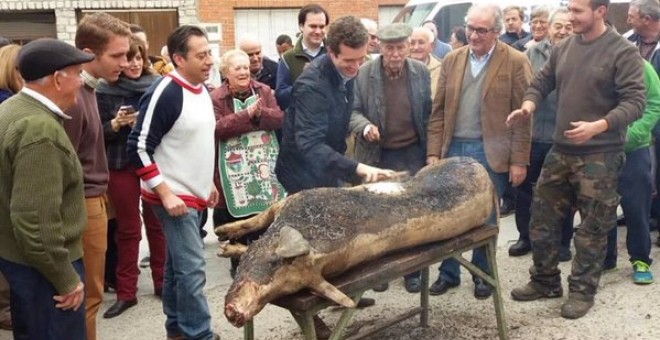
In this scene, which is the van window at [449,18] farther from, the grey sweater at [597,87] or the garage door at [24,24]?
the garage door at [24,24]

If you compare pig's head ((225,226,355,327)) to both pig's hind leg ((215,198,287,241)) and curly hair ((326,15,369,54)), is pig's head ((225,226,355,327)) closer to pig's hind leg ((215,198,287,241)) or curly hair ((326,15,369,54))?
pig's hind leg ((215,198,287,241))

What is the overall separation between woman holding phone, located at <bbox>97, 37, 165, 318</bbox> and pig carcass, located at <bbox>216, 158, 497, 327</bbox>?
1324 millimetres

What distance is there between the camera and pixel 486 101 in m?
4.14

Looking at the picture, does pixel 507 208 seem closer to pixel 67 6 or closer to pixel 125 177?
pixel 125 177

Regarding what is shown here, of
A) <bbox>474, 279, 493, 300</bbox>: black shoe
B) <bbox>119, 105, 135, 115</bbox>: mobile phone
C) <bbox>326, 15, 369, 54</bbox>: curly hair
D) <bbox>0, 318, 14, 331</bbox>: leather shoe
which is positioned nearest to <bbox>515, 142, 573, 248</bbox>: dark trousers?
<bbox>474, 279, 493, 300</bbox>: black shoe

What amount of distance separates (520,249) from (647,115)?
1.41 metres

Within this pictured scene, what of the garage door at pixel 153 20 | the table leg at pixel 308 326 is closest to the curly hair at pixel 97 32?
the table leg at pixel 308 326

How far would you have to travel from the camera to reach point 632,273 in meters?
4.68

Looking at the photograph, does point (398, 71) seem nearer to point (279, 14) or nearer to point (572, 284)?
point (572, 284)

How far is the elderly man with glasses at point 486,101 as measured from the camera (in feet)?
13.5

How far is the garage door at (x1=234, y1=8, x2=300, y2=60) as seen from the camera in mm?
15633

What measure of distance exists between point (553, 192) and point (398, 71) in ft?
4.09

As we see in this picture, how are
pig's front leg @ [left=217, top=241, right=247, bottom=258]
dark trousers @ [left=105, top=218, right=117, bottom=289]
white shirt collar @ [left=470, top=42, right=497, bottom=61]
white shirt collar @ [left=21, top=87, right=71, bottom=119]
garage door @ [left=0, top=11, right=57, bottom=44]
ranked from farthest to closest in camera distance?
garage door @ [left=0, top=11, right=57, bottom=44] → dark trousers @ [left=105, top=218, right=117, bottom=289] → white shirt collar @ [left=470, top=42, right=497, bottom=61] → pig's front leg @ [left=217, top=241, right=247, bottom=258] → white shirt collar @ [left=21, top=87, right=71, bottom=119]

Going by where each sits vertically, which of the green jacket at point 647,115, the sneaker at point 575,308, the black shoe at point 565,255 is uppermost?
the green jacket at point 647,115
